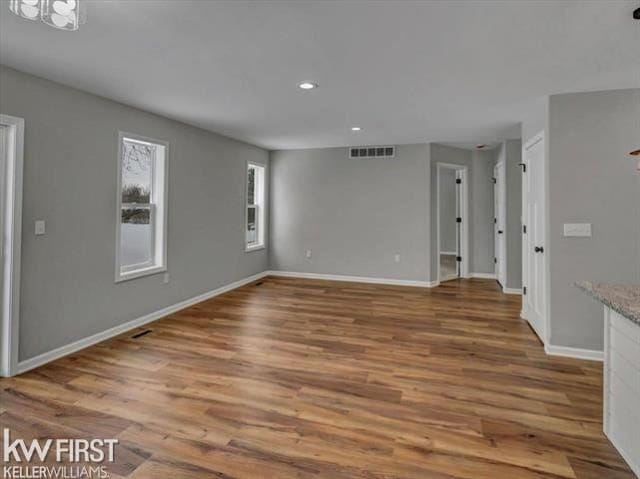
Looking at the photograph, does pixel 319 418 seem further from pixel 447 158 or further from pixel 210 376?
pixel 447 158

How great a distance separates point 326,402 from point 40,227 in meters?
2.80

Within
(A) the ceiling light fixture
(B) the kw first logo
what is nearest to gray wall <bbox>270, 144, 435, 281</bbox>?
(B) the kw first logo

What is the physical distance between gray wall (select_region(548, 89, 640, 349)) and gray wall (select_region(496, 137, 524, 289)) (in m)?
2.46

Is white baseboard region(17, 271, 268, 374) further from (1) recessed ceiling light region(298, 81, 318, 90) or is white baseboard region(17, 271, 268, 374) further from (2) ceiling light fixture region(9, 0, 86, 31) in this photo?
(1) recessed ceiling light region(298, 81, 318, 90)

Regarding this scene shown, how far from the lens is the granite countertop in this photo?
1609 millimetres

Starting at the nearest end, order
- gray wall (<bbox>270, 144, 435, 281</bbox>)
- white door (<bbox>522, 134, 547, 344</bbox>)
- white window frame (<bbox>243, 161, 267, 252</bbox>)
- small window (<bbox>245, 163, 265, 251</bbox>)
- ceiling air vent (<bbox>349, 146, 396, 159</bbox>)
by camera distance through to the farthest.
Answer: white door (<bbox>522, 134, 547, 344</bbox>) < gray wall (<bbox>270, 144, 435, 281</bbox>) < ceiling air vent (<bbox>349, 146, 396, 159</bbox>) < small window (<bbox>245, 163, 265, 251</bbox>) < white window frame (<bbox>243, 161, 267, 252</bbox>)

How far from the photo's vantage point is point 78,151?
3396mm

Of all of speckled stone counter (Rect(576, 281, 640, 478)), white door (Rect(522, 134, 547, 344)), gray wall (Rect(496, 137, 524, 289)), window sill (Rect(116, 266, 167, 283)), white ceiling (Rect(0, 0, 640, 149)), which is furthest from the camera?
gray wall (Rect(496, 137, 524, 289))

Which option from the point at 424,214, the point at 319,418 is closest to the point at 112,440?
the point at 319,418

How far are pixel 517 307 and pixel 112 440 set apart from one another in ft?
16.1

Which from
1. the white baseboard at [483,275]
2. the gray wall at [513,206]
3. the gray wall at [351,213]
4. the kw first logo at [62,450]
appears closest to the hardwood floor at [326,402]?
the kw first logo at [62,450]

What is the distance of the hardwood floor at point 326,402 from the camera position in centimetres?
191

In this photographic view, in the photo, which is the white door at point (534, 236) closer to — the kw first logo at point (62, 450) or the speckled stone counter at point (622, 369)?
the speckled stone counter at point (622, 369)

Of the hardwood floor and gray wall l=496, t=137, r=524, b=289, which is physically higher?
gray wall l=496, t=137, r=524, b=289
